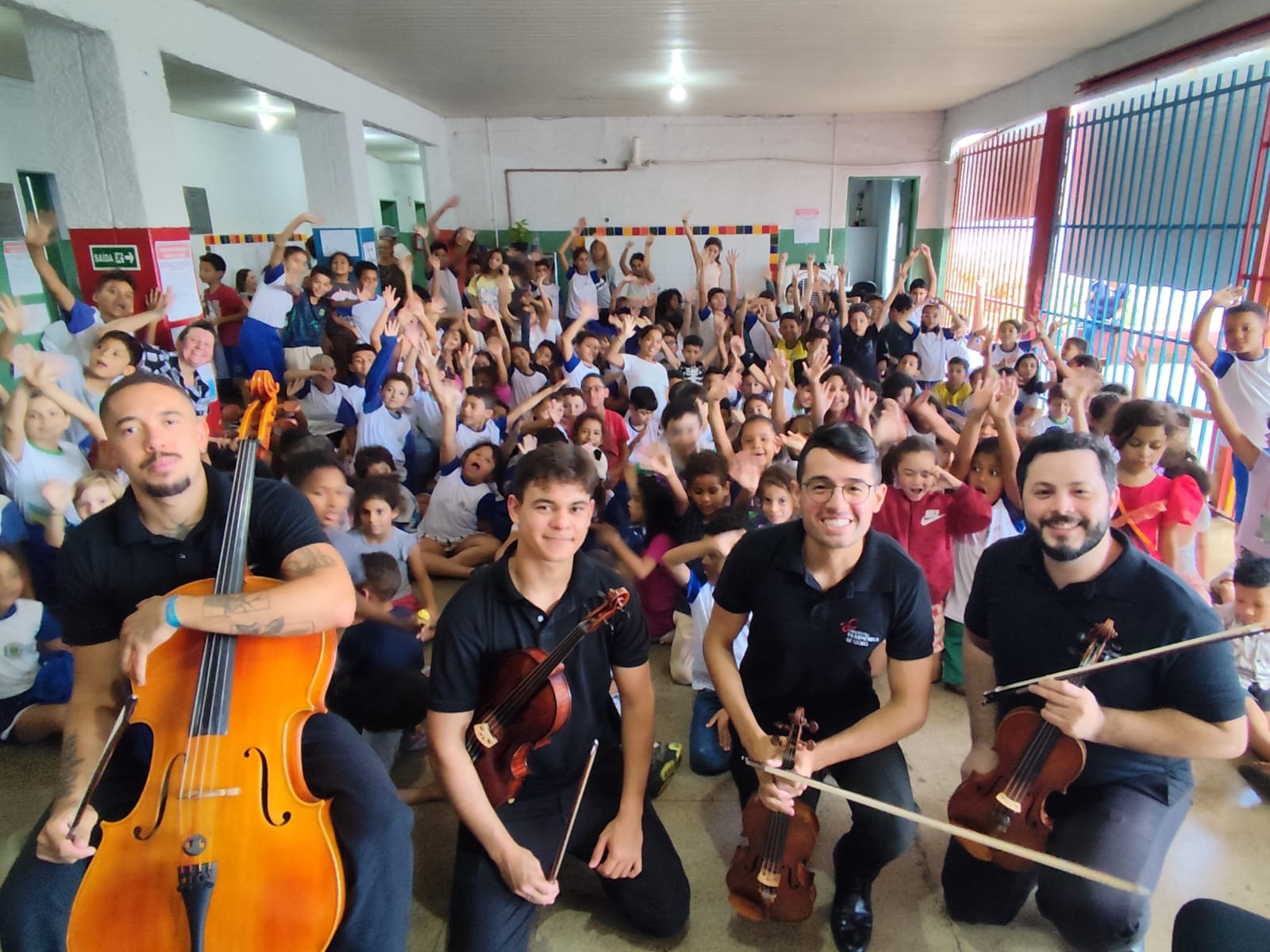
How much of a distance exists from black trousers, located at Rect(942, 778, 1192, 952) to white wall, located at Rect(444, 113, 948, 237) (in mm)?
10375

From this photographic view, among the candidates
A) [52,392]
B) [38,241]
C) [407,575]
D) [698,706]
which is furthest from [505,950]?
[38,241]

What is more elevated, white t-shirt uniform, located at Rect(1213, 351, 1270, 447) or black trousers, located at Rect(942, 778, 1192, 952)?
white t-shirt uniform, located at Rect(1213, 351, 1270, 447)

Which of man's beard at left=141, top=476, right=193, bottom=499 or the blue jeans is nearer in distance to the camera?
man's beard at left=141, top=476, right=193, bottom=499

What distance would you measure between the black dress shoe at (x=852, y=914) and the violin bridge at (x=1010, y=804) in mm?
475

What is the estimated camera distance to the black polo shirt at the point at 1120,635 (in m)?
1.85

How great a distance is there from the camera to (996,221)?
9.36 meters

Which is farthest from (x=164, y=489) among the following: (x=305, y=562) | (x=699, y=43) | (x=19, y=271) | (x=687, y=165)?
(x=687, y=165)

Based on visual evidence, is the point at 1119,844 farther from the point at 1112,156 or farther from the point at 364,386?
the point at 1112,156

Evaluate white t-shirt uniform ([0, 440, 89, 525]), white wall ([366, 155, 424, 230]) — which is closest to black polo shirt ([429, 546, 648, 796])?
white t-shirt uniform ([0, 440, 89, 525])

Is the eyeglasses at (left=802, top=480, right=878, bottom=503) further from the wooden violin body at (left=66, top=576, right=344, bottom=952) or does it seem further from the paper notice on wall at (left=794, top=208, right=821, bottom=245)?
the paper notice on wall at (left=794, top=208, right=821, bottom=245)

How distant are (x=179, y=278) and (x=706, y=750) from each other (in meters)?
4.34

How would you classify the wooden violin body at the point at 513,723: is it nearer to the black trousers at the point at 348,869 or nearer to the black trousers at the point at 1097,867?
the black trousers at the point at 348,869

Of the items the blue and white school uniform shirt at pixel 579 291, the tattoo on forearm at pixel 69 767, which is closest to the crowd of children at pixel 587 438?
the tattoo on forearm at pixel 69 767

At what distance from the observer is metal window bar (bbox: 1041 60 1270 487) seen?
525cm
